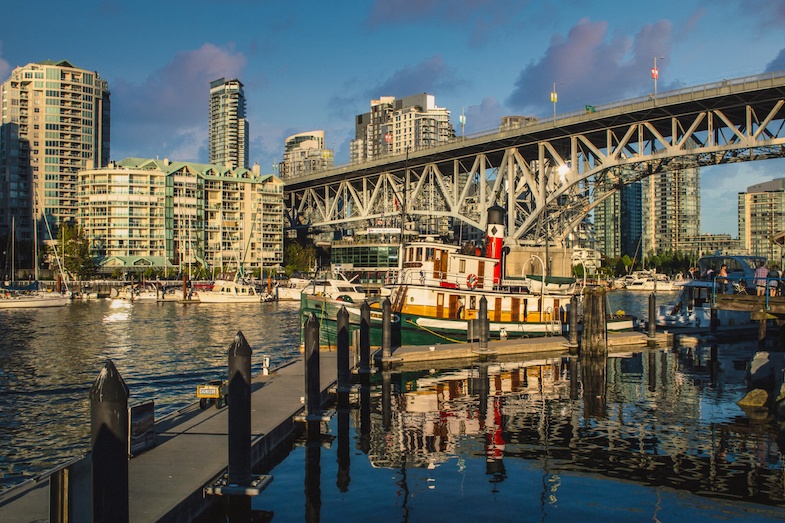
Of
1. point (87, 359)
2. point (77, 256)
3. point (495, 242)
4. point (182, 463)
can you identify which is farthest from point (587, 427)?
point (77, 256)

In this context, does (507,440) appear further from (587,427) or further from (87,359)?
(87,359)

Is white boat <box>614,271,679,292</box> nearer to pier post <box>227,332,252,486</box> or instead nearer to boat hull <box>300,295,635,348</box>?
boat hull <box>300,295,635,348</box>

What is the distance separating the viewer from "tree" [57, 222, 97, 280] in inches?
4675

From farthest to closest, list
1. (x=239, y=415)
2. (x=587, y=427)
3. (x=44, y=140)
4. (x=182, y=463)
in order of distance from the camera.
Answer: (x=44, y=140) < (x=587, y=427) < (x=182, y=463) < (x=239, y=415)

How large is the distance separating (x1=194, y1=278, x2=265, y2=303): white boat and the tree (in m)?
35.6

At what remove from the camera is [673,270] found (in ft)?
589

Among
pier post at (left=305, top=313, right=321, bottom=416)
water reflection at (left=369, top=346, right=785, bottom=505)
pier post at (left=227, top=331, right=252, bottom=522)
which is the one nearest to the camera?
pier post at (left=227, top=331, right=252, bottom=522)

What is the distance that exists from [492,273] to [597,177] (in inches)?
1600

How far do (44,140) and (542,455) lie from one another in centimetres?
16827

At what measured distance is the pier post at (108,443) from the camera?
28.7 feet

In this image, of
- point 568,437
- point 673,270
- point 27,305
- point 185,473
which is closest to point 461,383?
point 568,437

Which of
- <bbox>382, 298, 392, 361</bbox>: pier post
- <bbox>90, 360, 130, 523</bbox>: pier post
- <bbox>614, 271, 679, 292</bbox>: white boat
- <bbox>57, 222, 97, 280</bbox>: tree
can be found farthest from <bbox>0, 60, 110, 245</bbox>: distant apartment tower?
<bbox>90, 360, 130, 523</bbox>: pier post

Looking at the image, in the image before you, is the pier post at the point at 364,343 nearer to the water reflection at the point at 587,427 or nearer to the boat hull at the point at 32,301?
the water reflection at the point at 587,427

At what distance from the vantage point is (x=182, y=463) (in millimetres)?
13266
